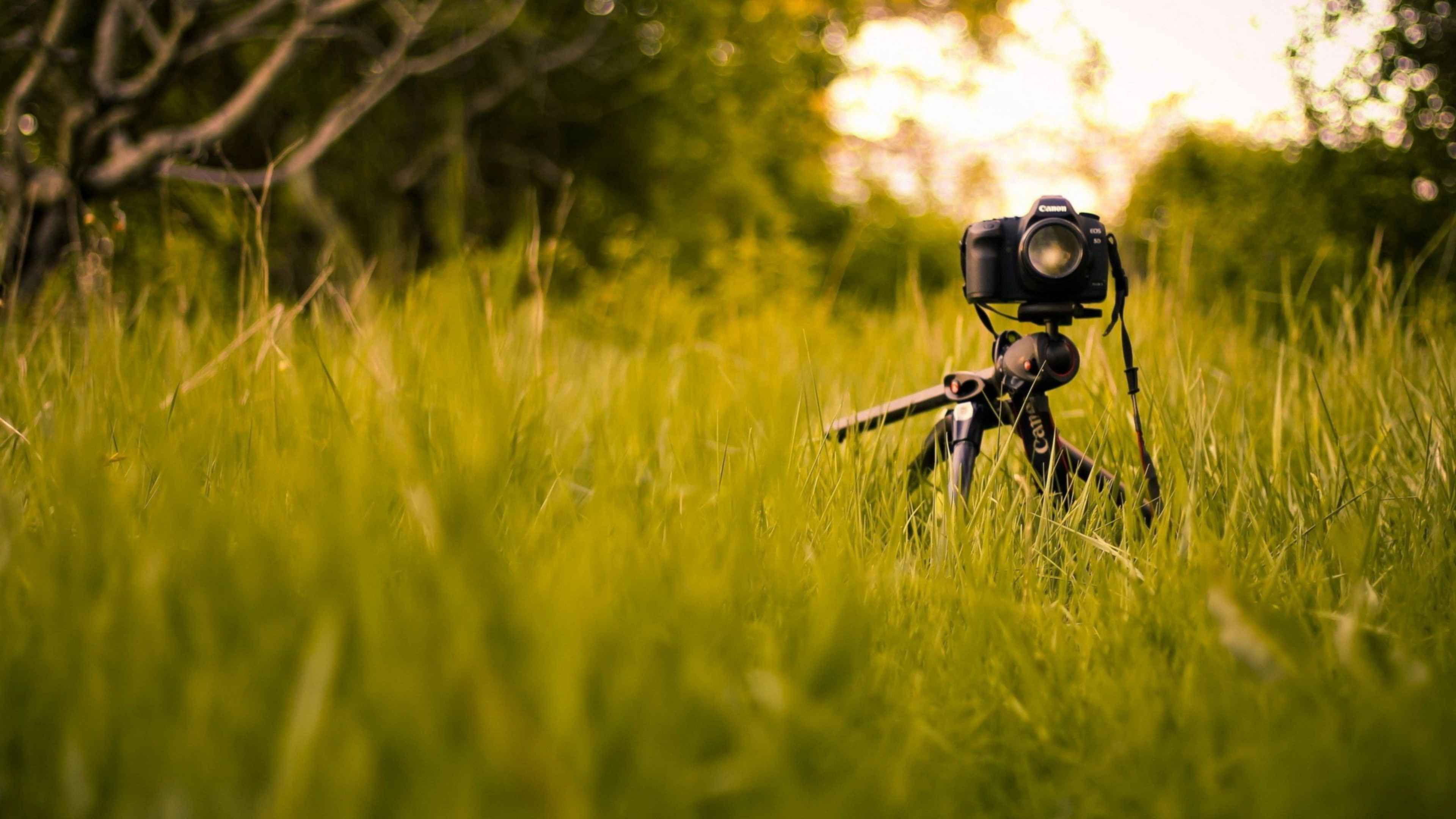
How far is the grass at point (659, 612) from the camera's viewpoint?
65 centimetres

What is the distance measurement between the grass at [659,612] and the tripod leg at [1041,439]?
0.19 feet

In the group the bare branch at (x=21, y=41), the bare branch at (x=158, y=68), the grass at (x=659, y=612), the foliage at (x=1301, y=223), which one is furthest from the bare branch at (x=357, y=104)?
the foliage at (x=1301, y=223)

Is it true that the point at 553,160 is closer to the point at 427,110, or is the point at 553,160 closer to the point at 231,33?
the point at 427,110

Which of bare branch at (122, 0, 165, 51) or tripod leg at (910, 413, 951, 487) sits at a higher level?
bare branch at (122, 0, 165, 51)

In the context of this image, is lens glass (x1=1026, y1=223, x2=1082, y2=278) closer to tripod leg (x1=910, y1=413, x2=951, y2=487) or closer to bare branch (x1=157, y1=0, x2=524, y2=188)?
tripod leg (x1=910, y1=413, x2=951, y2=487)

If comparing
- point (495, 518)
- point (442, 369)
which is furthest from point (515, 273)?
point (495, 518)

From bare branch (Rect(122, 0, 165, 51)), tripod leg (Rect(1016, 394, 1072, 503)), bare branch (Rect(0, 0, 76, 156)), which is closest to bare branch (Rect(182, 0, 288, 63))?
bare branch (Rect(122, 0, 165, 51))

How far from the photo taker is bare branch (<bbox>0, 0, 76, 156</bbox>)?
7.61ft

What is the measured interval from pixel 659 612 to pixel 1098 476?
3.39 feet

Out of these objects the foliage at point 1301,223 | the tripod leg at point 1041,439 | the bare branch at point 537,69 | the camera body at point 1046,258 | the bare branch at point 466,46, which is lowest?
the tripod leg at point 1041,439

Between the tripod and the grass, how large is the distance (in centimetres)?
6

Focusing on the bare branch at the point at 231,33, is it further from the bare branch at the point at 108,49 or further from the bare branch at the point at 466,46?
the bare branch at the point at 466,46

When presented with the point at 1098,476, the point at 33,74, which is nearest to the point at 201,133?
the point at 33,74

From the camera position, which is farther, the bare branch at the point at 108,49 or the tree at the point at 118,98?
the bare branch at the point at 108,49
